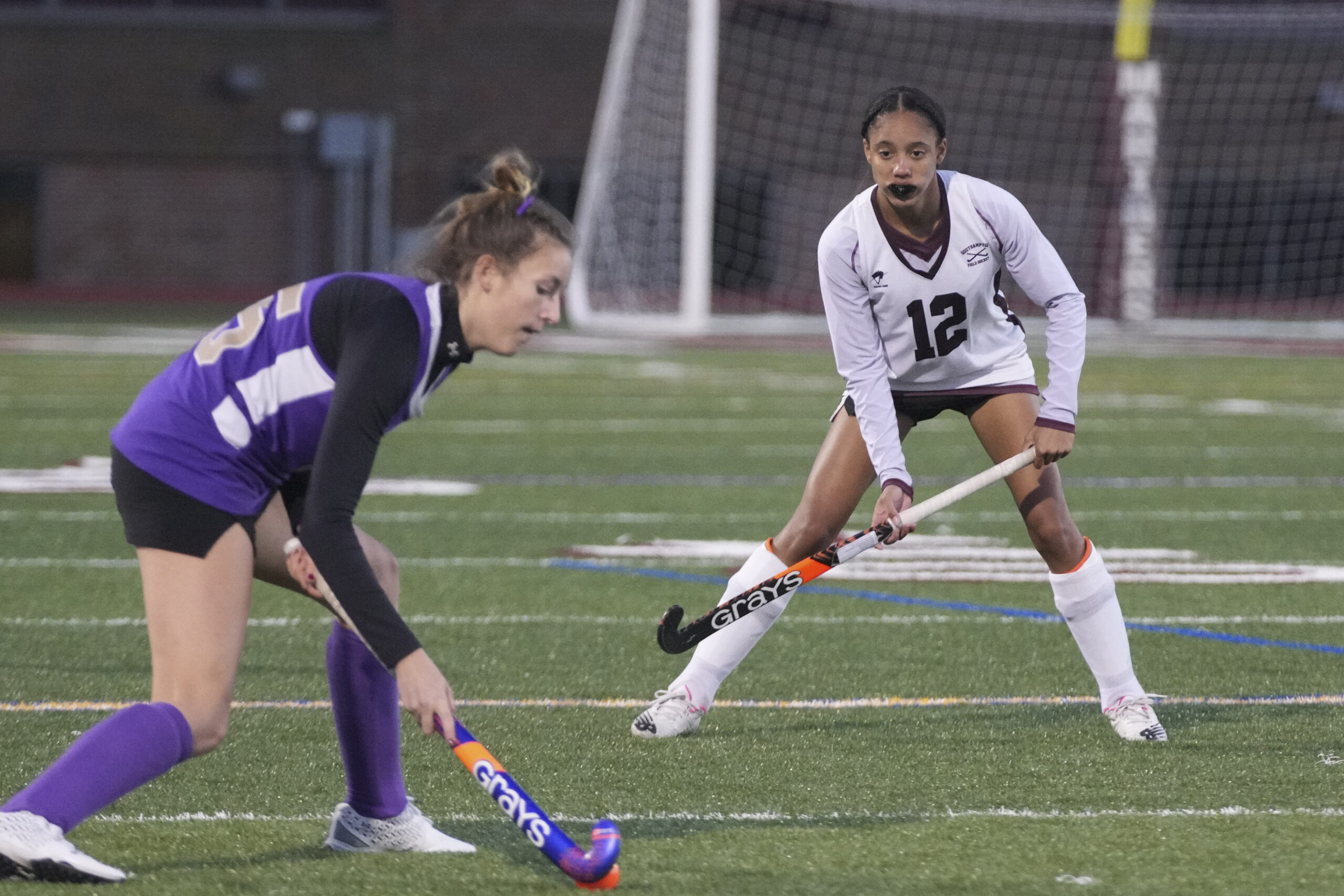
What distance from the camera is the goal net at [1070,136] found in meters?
24.7

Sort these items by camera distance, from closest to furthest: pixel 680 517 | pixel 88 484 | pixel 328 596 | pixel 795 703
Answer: pixel 328 596
pixel 795 703
pixel 680 517
pixel 88 484

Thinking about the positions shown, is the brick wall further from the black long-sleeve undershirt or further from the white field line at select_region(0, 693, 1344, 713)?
the black long-sleeve undershirt

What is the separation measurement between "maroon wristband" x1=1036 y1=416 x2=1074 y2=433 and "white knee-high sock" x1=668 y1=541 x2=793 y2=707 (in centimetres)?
74

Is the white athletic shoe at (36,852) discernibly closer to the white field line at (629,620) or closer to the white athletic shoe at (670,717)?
the white athletic shoe at (670,717)

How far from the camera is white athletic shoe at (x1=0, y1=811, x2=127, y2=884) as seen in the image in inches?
125

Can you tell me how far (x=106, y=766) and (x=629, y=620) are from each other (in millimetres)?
3174

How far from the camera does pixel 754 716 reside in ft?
16.2

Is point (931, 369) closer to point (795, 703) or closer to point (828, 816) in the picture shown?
point (795, 703)

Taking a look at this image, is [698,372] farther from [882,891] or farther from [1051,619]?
[882,891]

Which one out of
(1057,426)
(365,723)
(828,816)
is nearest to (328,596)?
(365,723)

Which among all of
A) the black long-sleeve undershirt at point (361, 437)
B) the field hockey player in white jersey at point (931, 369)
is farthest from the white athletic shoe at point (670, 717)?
the black long-sleeve undershirt at point (361, 437)

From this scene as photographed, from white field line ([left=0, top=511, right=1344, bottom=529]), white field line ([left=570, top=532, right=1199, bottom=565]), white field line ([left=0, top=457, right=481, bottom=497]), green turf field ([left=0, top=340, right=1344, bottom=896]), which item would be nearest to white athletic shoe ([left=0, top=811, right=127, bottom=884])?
green turf field ([left=0, top=340, right=1344, bottom=896])

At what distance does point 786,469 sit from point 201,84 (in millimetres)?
20874

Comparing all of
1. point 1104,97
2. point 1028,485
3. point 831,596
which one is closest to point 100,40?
point 1104,97
